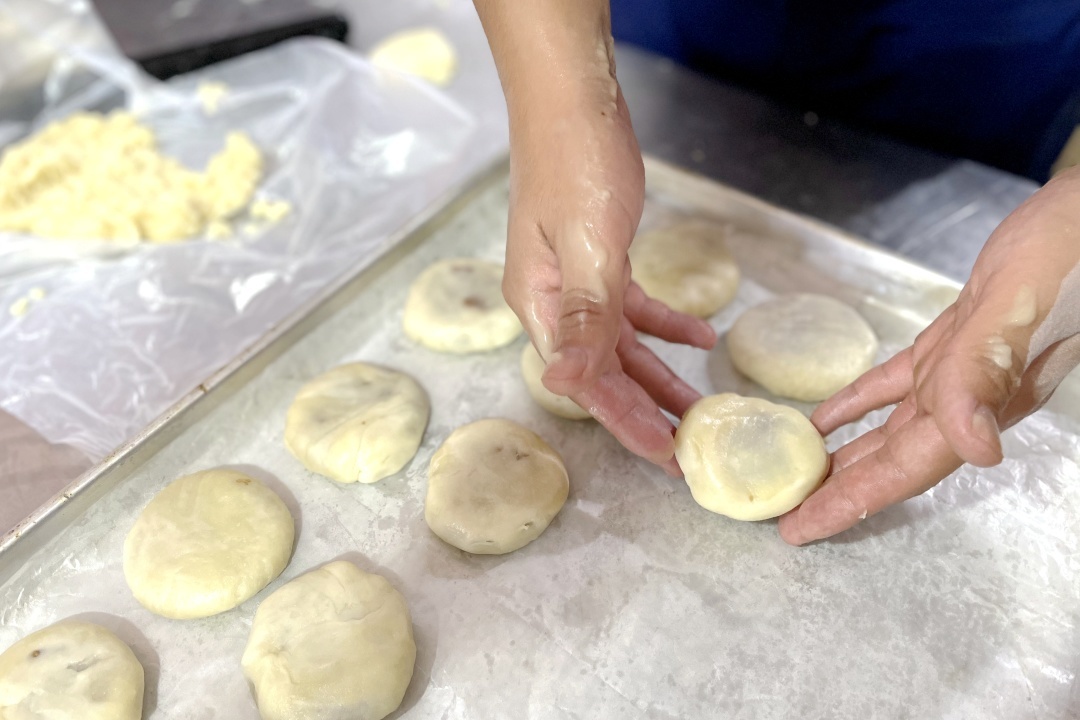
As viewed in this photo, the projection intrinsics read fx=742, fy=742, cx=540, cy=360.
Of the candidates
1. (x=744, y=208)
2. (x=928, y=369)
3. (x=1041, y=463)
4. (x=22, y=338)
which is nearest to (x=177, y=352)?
(x=22, y=338)

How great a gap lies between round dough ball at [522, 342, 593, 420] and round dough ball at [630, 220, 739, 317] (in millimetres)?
380

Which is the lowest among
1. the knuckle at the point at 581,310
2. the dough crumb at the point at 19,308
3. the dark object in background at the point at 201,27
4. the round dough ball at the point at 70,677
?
the round dough ball at the point at 70,677

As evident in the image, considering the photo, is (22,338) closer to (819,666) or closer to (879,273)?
(819,666)

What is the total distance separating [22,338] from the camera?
1.98 meters

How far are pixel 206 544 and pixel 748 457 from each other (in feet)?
3.55

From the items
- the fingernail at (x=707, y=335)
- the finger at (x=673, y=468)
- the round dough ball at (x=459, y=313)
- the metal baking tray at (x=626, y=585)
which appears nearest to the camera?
the metal baking tray at (x=626, y=585)

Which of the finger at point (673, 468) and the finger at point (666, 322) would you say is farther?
the finger at point (666, 322)

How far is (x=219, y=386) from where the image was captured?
1671 mm

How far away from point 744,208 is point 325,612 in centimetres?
150

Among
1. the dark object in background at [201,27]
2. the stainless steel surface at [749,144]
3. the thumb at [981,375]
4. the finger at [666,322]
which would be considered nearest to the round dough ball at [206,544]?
the stainless steel surface at [749,144]

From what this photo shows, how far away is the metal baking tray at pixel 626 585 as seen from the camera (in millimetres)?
1338

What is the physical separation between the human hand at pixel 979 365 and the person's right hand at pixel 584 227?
1.16ft

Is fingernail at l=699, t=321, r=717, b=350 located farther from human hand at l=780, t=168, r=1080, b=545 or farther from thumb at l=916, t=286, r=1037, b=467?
thumb at l=916, t=286, r=1037, b=467

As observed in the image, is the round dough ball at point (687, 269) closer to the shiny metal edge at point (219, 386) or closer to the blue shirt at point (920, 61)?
the shiny metal edge at point (219, 386)
